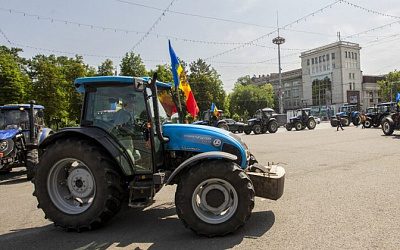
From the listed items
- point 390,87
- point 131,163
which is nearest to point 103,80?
point 131,163

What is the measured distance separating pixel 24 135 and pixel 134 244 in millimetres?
8426

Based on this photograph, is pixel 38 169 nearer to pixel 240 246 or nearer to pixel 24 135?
pixel 240 246

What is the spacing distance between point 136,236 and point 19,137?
7469 millimetres

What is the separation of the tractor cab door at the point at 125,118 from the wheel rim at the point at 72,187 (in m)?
0.69

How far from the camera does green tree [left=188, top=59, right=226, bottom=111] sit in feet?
198

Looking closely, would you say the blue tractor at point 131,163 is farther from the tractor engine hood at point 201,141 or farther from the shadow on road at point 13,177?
the shadow on road at point 13,177

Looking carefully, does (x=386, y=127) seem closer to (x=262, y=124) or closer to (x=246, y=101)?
(x=262, y=124)

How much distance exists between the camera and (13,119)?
1205cm

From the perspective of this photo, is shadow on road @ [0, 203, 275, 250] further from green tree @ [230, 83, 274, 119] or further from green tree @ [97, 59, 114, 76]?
green tree @ [230, 83, 274, 119]

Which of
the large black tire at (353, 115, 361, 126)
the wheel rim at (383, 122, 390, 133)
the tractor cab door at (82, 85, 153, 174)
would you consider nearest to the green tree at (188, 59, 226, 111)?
the large black tire at (353, 115, 361, 126)

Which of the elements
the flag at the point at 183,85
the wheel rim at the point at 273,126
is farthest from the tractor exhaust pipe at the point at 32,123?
the wheel rim at the point at 273,126

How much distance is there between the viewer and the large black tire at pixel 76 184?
5.16 metres

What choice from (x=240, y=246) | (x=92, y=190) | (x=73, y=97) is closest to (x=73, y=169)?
(x=92, y=190)

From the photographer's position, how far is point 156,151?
539 cm
